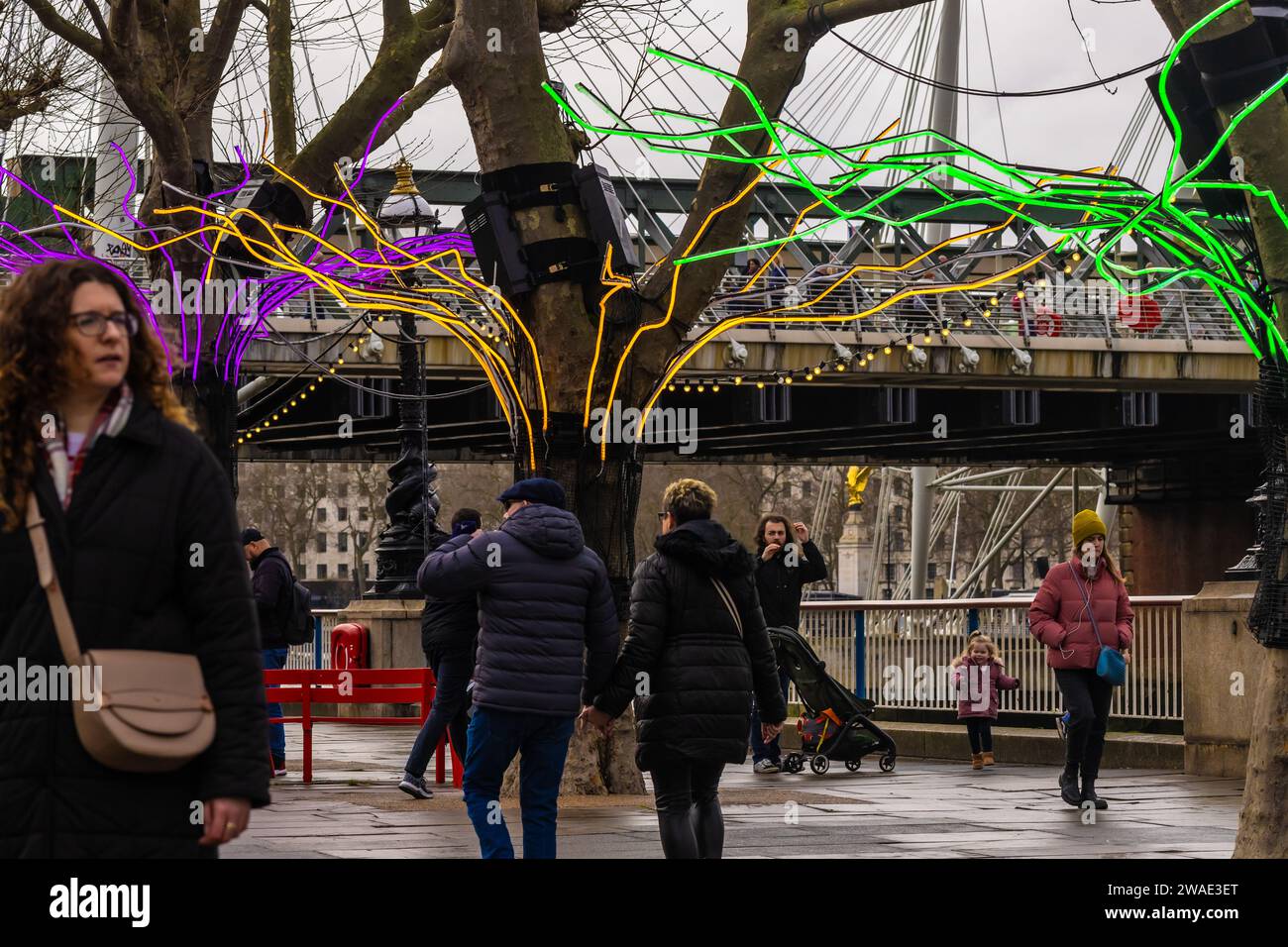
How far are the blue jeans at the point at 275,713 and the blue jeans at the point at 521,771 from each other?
5.95 meters

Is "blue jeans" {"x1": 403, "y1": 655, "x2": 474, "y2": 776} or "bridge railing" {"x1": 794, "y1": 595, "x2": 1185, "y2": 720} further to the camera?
"bridge railing" {"x1": 794, "y1": 595, "x2": 1185, "y2": 720}

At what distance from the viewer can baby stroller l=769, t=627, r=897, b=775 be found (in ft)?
51.4

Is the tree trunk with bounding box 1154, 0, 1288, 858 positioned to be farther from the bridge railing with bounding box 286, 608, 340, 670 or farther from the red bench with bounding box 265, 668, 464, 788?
the bridge railing with bounding box 286, 608, 340, 670

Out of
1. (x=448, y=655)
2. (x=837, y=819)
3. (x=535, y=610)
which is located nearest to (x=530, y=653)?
(x=535, y=610)

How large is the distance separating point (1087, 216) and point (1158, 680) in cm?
698

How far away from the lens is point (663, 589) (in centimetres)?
812

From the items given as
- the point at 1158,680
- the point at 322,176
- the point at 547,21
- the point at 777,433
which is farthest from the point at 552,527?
the point at 777,433

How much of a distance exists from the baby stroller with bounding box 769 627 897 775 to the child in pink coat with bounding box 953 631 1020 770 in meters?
0.82

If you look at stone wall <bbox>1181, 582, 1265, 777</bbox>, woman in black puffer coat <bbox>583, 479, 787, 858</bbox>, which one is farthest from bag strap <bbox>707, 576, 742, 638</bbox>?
stone wall <bbox>1181, 582, 1265, 777</bbox>

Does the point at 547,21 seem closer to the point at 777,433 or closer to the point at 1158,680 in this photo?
the point at 1158,680

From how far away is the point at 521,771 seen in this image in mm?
8008

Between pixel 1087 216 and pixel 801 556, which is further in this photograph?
pixel 801 556

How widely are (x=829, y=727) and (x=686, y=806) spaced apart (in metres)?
7.92

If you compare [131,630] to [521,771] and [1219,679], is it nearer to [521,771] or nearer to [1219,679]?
[521,771]
